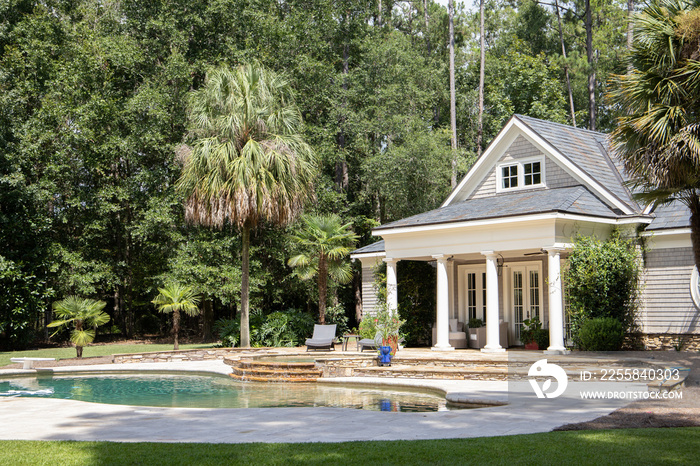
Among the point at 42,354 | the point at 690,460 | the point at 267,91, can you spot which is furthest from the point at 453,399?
the point at 42,354

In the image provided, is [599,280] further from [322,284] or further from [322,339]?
[322,284]

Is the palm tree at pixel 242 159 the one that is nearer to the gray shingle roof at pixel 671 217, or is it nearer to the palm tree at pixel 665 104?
the gray shingle roof at pixel 671 217

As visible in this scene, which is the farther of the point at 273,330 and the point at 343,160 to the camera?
the point at 343,160

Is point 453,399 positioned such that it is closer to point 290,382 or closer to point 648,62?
point 290,382

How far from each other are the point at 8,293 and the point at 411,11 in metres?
33.3

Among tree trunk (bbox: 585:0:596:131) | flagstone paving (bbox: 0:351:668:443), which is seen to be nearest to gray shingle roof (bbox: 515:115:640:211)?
flagstone paving (bbox: 0:351:668:443)

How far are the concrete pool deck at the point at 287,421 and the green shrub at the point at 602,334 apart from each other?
5.70 metres

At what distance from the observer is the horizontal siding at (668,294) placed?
17.8 m

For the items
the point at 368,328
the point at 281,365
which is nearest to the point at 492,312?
the point at 368,328

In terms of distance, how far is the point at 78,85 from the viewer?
29.0 metres

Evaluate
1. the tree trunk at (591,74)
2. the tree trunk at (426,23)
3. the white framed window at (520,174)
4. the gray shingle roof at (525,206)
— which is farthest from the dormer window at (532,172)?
the tree trunk at (426,23)

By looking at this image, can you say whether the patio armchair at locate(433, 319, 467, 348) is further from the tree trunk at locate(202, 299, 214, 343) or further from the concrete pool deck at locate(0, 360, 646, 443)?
the tree trunk at locate(202, 299, 214, 343)

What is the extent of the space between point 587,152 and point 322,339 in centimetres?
1080

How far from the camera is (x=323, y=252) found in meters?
25.5
